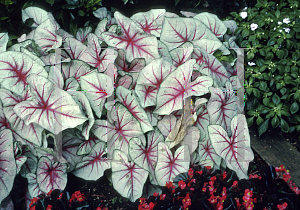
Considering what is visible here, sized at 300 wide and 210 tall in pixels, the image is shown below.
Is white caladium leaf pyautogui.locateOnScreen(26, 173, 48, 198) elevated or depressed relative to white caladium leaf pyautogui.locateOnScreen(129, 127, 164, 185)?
depressed

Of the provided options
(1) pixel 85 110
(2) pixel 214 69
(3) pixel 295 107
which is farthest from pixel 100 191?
(3) pixel 295 107

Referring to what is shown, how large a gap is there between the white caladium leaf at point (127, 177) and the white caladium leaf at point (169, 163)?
0.10 metres

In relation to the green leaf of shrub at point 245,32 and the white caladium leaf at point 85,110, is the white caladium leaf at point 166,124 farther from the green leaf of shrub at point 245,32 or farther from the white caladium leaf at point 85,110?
the green leaf of shrub at point 245,32

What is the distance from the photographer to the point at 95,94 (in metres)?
1.75

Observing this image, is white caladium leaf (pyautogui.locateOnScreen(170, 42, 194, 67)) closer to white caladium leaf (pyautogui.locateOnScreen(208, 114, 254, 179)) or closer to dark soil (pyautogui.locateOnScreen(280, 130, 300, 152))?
white caladium leaf (pyautogui.locateOnScreen(208, 114, 254, 179))

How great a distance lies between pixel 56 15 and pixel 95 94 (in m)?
1.00

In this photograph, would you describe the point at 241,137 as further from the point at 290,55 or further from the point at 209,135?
the point at 290,55

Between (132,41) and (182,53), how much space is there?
0.39m

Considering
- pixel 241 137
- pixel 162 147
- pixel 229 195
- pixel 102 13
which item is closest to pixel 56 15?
pixel 102 13

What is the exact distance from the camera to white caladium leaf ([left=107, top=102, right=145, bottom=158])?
168cm

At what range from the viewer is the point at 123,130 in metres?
1.76

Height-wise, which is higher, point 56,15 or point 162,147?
point 56,15

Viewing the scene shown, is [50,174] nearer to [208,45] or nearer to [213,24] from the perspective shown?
[208,45]

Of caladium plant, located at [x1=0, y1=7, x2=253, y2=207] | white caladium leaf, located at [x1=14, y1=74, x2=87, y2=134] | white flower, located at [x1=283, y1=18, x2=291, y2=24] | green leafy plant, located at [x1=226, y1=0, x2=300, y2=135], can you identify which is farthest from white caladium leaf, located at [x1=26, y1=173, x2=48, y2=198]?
white flower, located at [x1=283, y1=18, x2=291, y2=24]
